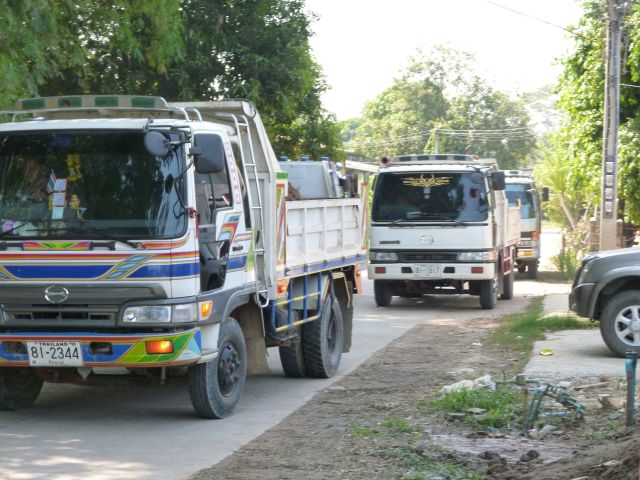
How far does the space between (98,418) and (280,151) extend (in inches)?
493

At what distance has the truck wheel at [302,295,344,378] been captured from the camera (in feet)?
36.4

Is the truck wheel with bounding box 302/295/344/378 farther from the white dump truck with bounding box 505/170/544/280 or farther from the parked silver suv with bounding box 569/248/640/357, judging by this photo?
the white dump truck with bounding box 505/170/544/280

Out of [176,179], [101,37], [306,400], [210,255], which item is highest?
[101,37]

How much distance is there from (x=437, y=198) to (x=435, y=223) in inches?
17.7

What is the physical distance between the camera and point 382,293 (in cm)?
1942

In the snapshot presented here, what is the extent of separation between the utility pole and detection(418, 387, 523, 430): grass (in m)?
10.0

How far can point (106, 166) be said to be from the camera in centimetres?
838

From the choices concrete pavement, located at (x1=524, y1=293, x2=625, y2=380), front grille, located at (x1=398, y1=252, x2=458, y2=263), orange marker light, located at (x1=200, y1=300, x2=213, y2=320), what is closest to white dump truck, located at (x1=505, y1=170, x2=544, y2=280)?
front grille, located at (x1=398, y1=252, x2=458, y2=263)

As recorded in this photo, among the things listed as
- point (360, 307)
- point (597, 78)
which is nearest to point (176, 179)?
point (360, 307)

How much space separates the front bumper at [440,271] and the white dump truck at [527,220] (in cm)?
828

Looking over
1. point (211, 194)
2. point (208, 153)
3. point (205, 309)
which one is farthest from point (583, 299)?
point (208, 153)

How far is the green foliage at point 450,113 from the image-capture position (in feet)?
208

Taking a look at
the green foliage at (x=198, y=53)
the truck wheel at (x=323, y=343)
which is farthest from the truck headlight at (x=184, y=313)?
the green foliage at (x=198, y=53)

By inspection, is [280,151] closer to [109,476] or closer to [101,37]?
[101,37]
